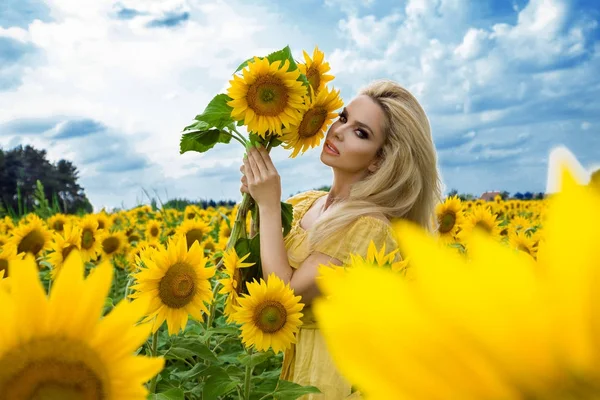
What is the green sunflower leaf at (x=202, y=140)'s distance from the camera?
9.25ft

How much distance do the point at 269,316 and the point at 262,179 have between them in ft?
2.28

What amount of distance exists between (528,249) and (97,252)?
3.21 metres

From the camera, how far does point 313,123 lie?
2.82 metres

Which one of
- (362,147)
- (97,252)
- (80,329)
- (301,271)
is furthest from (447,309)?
(97,252)

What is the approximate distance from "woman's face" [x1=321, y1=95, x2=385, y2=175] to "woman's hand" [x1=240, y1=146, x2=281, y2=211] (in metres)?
0.39

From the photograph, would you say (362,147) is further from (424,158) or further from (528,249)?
(528,249)

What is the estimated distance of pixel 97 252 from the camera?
15.6ft

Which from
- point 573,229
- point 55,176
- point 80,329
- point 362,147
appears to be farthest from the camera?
point 55,176

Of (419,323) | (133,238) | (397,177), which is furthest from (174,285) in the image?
(133,238)

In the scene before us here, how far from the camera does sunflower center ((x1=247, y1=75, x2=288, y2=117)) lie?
2.55 meters

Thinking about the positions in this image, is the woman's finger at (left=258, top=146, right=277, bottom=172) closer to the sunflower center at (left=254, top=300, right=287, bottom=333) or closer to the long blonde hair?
the long blonde hair

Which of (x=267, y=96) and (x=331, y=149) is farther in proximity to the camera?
(x=331, y=149)

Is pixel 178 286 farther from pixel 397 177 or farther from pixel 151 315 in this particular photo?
pixel 397 177

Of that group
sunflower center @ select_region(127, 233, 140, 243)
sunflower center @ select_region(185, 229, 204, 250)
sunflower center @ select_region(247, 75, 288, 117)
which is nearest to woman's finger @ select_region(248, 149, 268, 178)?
sunflower center @ select_region(247, 75, 288, 117)
